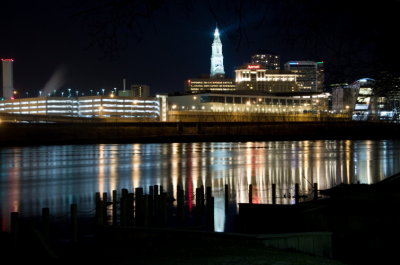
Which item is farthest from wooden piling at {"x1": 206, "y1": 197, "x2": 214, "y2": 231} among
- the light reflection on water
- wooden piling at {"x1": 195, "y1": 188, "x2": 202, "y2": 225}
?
wooden piling at {"x1": 195, "y1": 188, "x2": 202, "y2": 225}

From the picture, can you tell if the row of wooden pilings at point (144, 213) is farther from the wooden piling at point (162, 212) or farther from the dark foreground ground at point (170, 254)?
the dark foreground ground at point (170, 254)

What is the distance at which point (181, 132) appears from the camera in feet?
413

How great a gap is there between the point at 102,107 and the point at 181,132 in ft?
199

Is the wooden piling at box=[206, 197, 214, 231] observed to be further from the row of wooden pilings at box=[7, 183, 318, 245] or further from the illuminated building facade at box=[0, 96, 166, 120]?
the illuminated building facade at box=[0, 96, 166, 120]

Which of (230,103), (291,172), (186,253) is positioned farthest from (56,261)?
(230,103)

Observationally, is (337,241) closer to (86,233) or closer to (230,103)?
(86,233)

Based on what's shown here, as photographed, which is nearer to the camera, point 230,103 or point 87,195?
point 87,195

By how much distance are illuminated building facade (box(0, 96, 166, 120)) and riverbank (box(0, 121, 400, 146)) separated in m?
49.6

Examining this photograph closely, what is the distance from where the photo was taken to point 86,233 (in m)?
18.1

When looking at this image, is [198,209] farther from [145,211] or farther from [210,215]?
[145,211]

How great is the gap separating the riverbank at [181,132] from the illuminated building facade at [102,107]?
163 feet

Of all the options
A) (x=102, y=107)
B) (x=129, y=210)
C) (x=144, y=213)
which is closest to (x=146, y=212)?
(x=144, y=213)

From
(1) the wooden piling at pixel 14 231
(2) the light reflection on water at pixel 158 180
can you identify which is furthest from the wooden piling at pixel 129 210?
(1) the wooden piling at pixel 14 231

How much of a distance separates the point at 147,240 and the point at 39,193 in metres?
20.3
